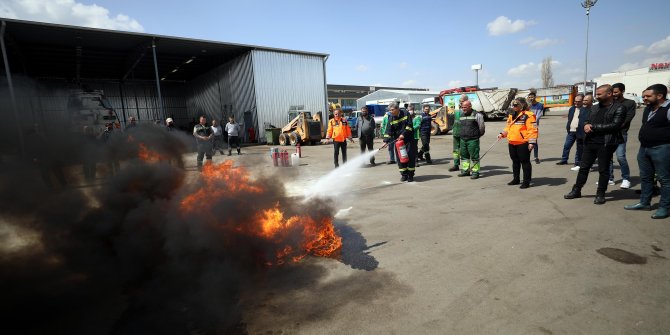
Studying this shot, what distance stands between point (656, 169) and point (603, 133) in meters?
0.89

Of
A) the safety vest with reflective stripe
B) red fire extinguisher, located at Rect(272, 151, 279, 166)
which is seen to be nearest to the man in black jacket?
the safety vest with reflective stripe

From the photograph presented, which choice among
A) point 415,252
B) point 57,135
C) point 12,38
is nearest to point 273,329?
point 415,252

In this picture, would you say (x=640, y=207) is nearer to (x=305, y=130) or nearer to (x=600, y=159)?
(x=600, y=159)

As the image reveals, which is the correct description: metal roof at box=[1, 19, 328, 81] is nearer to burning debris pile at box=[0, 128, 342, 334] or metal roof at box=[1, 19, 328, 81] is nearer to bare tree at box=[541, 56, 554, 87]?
burning debris pile at box=[0, 128, 342, 334]

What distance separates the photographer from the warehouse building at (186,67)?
19.6m

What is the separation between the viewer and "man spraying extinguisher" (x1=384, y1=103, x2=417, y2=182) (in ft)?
26.1

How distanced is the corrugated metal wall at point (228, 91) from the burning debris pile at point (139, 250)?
2057 cm

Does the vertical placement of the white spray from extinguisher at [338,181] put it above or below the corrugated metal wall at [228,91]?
below

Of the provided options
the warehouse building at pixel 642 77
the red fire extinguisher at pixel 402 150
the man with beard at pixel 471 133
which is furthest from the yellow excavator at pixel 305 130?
the warehouse building at pixel 642 77

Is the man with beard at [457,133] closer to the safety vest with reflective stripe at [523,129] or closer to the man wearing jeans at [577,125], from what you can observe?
the safety vest with reflective stripe at [523,129]

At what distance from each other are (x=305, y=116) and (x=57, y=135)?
53.9 ft

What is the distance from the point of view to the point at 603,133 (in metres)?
5.32

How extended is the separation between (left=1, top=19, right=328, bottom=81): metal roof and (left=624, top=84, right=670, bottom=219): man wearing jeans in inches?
875

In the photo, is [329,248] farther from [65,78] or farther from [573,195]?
[65,78]
